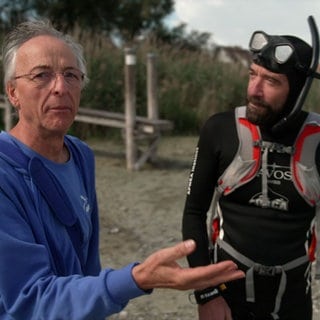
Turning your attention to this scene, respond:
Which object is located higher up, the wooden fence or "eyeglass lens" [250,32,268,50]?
"eyeglass lens" [250,32,268,50]

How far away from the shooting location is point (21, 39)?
1.51 m

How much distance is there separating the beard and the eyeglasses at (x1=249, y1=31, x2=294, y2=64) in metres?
0.17

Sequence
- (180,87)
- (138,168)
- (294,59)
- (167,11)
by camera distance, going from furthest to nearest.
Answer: (167,11)
(180,87)
(138,168)
(294,59)

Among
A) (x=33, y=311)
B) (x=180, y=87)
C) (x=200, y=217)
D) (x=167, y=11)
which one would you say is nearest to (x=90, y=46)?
(x=180, y=87)

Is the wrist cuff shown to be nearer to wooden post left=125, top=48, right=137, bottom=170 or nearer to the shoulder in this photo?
the shoulder

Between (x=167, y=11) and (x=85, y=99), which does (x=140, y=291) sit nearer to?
(x=85, y=99)

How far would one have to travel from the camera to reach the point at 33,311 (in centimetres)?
124

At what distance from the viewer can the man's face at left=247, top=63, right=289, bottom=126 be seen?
6.66 feet

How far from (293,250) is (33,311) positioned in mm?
1142

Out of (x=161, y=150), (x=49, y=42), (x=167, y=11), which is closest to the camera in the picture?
(x=49, y=42)

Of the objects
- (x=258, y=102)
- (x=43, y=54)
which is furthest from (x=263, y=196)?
(x=43, y=54)

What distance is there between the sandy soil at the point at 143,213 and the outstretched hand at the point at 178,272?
2.58m

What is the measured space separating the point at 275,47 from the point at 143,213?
3.99 m

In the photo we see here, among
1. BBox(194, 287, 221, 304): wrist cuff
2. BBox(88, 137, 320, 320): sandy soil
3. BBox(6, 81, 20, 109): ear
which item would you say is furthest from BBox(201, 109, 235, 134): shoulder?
BBox(88, 137, 320, 320): sandy soil
